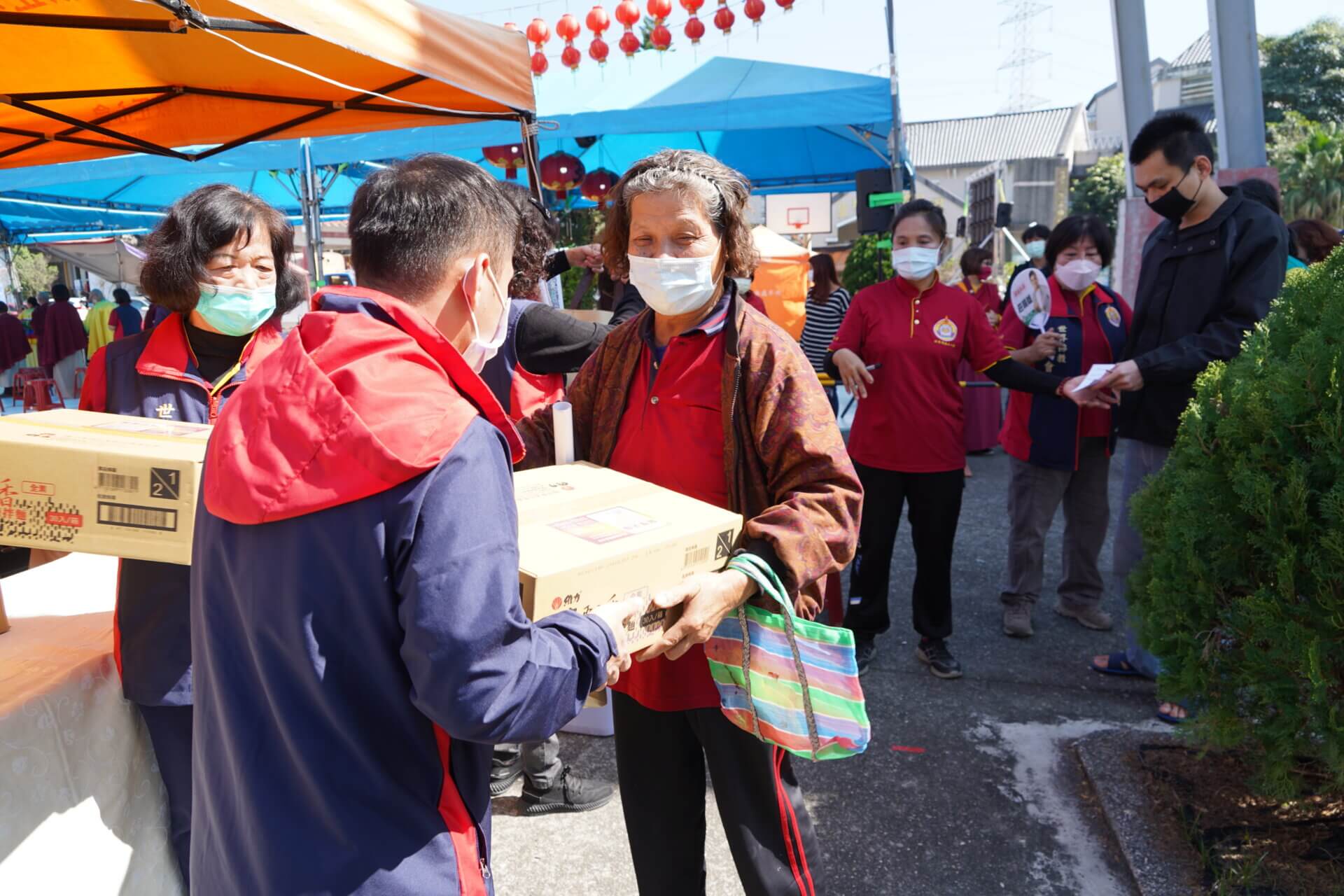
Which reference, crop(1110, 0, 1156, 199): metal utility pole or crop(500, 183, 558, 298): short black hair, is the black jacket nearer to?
crop(500, 183, 558, 298): short black hair

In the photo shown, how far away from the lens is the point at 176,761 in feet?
6.59

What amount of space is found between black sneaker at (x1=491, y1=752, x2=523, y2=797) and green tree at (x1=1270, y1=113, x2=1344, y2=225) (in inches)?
1268

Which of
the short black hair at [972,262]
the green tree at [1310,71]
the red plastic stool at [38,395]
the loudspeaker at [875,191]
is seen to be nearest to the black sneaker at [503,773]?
the short black hair at [972,262]

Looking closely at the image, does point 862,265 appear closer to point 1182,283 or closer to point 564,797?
point 1182,283

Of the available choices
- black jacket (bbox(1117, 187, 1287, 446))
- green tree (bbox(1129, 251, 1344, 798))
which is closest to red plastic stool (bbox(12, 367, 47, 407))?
black jacket (bbox(1117, 187, 1287, 446))

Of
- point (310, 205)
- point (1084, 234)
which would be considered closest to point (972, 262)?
point (1084, 234)

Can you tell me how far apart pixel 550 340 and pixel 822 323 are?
6074 millimetres

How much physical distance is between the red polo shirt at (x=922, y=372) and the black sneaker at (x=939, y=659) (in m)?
0.85

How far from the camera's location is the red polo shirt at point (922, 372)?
145 inches

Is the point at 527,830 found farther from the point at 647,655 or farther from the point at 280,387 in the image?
the point at 280,387

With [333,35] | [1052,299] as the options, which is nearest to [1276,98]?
[1052,299]

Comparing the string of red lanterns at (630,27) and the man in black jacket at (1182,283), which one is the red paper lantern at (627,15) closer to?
the string of red lanterns at (630,27)

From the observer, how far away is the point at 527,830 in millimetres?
2908

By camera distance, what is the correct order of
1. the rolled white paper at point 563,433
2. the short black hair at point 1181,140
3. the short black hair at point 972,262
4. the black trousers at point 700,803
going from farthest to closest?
the short black hair at point 972,262
the short black hair at point 1181,140
the rolled white paper at point 563,433
the black trousers at point 700,803
